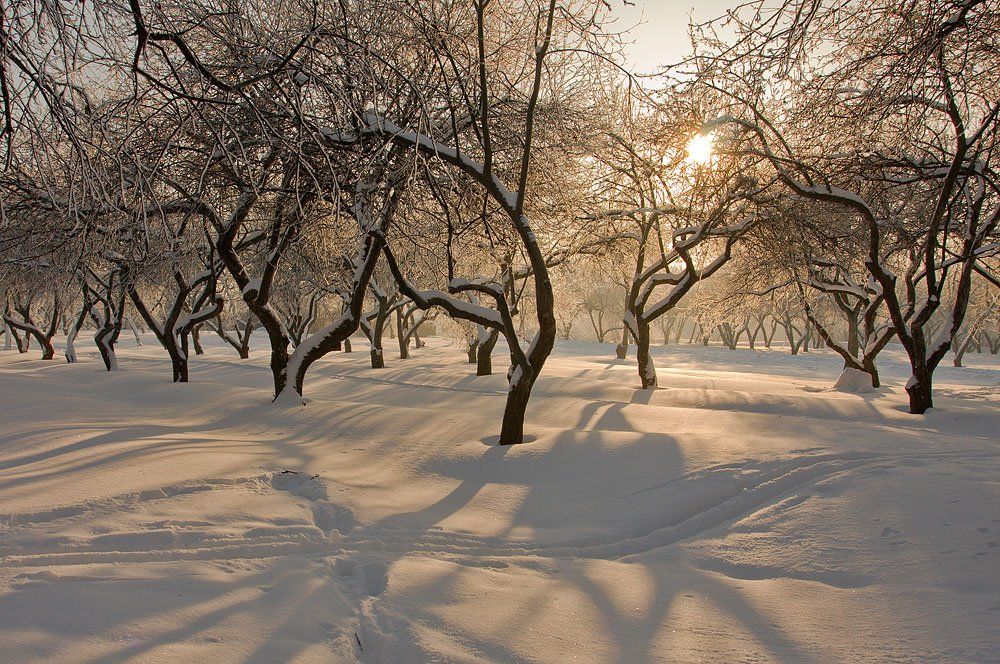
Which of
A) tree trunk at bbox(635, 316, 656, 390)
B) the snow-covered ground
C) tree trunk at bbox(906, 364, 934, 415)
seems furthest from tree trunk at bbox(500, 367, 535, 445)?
tree trunk at bbox(635, 316, 656, 390)

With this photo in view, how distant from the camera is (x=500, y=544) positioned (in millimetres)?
4055

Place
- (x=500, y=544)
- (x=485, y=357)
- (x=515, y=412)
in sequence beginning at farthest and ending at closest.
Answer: (x=485, y=357), (x=515, y=412), (x=500, y=544)

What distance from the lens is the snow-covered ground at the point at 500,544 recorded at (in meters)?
2.65

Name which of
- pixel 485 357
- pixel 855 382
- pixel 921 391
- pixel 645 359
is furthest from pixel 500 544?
pixel 855 382

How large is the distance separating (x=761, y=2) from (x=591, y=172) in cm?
954

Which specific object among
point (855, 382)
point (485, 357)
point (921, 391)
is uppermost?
point (485, 357)

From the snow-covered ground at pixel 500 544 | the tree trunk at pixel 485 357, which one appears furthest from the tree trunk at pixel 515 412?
the tree trunk at pixel 485 357

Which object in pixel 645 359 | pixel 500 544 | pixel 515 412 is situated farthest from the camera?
pixel 645 359

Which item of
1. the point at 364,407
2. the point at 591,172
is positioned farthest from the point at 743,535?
the point at 591,172

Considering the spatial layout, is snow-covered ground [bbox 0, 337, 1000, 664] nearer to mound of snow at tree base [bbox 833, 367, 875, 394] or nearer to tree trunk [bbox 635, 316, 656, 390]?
tree trunk [bbox 635, 316, 656, 390]

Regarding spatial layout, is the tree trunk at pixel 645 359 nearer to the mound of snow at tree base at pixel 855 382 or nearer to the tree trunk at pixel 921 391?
the mound of snow at tree base at pixel 855 382

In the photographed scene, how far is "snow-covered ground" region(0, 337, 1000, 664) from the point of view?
2.65 m

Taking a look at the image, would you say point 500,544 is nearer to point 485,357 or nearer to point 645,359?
point 645,359

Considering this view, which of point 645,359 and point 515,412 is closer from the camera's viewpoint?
point 515,412
